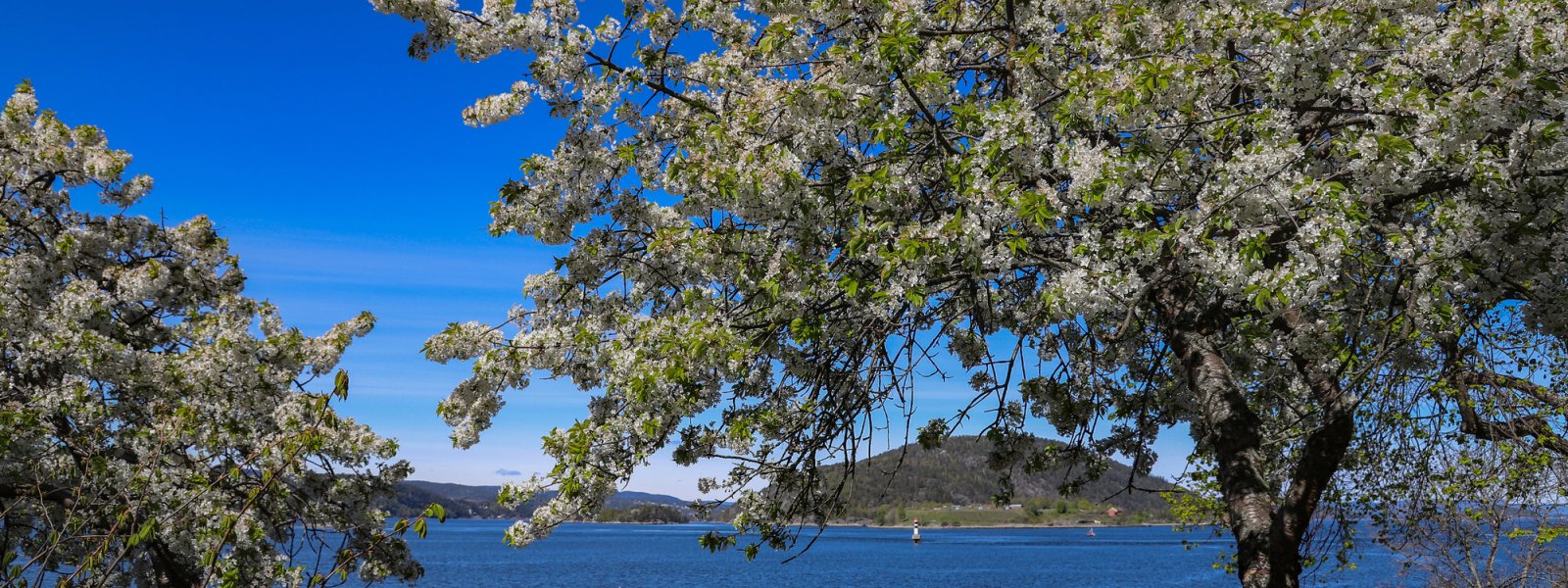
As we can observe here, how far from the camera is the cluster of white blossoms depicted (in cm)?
832

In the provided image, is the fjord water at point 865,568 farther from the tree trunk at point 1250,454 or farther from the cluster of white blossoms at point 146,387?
the tree trunk at point 1250,454

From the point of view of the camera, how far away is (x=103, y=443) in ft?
29.5

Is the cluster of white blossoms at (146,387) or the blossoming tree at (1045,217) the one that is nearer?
the blossoming tree at (1045,217)

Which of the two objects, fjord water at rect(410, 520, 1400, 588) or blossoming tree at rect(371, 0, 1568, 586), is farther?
fjord water at rect(410, 520, 1400, 588)

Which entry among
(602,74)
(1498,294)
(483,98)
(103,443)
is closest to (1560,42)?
(1498,294)

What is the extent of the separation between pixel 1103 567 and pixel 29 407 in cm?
9785

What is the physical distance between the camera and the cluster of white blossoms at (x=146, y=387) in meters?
8.32

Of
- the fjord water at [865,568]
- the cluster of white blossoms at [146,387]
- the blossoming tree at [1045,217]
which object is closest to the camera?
the blossoming tree at [1045,217]

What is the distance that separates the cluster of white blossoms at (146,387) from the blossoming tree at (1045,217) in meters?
2.72

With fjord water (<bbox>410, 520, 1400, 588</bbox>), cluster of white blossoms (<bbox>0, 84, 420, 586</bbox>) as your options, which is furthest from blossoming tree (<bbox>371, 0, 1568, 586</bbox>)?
fjord water (<bbox>410, 520, 1400, 588</bbox>)

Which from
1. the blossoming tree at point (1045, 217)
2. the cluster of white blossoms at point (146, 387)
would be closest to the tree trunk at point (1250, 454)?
the blossoming tree at point (1045, 217)

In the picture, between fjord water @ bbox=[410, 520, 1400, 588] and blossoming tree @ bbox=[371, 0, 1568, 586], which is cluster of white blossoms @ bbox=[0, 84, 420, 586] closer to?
Result: blossoming tree @ bbox=[371, 0, 1568, 586]

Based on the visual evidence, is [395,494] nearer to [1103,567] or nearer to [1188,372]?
[1188,372]

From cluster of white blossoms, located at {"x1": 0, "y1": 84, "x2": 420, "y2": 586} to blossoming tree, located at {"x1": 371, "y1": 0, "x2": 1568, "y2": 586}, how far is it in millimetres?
2717
